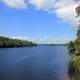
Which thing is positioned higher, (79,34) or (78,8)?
(78,8)

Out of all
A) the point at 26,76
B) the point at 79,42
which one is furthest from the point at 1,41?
the point at 79,42

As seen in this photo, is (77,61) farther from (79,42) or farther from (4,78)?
(4,78)

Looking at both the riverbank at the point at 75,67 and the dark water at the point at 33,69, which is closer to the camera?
the riverbank at the point at 75,67

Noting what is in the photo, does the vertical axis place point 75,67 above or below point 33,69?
above

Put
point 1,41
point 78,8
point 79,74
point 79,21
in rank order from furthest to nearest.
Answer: point 1,41, point 79,74, point 79,21, point 78,8

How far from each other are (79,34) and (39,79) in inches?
712

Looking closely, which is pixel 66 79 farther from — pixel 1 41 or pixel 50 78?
pixel 1 41

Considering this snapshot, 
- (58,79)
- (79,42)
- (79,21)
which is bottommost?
(58,79)

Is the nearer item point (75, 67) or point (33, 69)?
point (75, 67)

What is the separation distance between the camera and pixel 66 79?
47219 mm

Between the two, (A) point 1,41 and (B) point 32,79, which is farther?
(A) point 1,41

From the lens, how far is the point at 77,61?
2994cm

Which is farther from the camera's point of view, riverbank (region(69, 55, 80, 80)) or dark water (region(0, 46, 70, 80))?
dark water (region(0, 46, 70, 80))

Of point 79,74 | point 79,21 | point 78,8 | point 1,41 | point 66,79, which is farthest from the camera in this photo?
point 1,41
